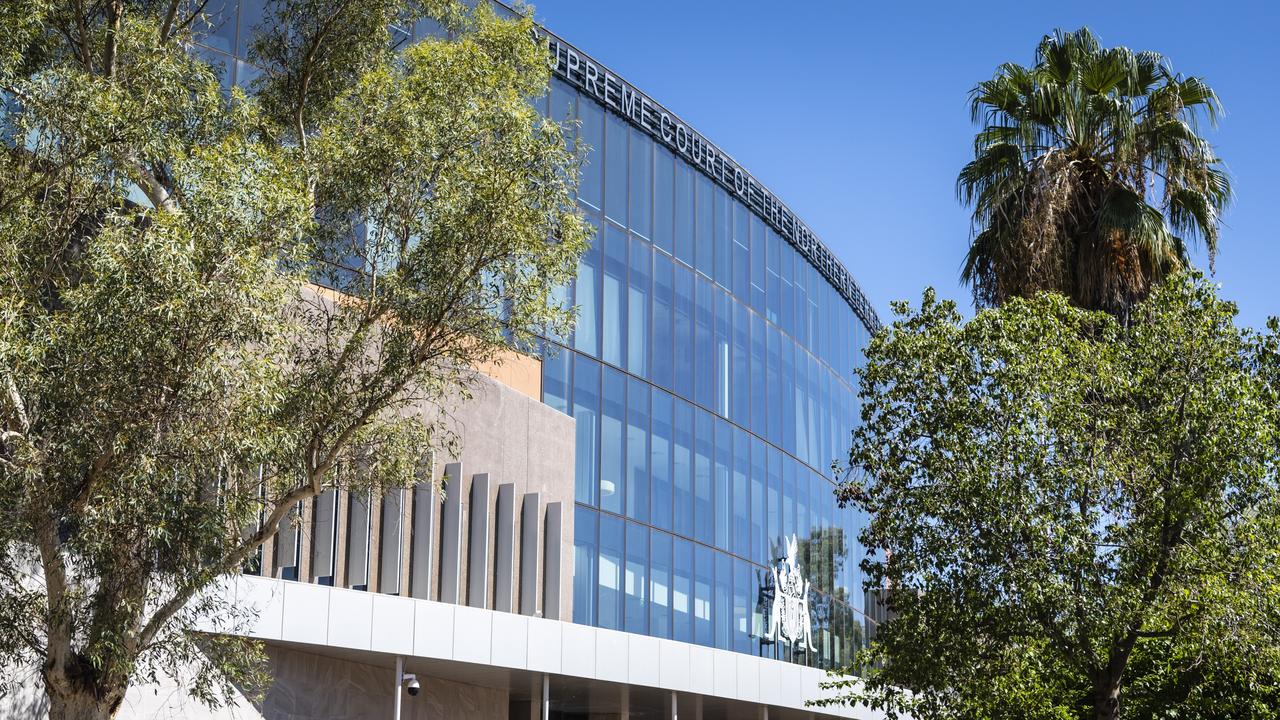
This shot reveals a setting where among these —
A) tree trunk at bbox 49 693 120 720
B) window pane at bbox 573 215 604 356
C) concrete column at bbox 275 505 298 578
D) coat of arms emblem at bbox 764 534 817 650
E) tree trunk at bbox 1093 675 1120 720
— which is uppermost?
window pane at bbox 573 215 604 356

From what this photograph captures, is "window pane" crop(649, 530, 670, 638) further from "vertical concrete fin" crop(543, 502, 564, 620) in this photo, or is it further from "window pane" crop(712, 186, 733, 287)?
"window pane" crop(712, 186, 733, 287)

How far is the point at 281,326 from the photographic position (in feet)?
47.0

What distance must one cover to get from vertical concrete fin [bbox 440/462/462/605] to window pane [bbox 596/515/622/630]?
5.41m

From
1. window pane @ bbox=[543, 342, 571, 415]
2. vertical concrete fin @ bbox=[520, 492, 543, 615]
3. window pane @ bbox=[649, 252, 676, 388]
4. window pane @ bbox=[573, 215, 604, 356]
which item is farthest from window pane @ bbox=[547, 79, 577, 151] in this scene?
vertical concrete fin @ bbox=[520, 492, 543, 615]

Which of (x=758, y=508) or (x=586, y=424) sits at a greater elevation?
(x=586, y=424)

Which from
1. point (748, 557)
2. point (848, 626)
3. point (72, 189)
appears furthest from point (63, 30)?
point (848, 626)

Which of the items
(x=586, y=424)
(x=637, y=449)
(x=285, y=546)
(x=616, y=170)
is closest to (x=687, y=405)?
(x=637, y=449)

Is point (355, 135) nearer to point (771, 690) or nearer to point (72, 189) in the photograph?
point (72, 189)

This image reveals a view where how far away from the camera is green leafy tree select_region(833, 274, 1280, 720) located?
1622 cm

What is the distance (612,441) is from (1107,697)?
550 inches

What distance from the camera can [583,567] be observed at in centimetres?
2741

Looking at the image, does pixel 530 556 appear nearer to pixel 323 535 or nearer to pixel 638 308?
pixel 323 535

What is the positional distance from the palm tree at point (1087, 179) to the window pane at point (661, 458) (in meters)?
10.3

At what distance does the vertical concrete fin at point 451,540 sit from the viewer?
22.8 metres
